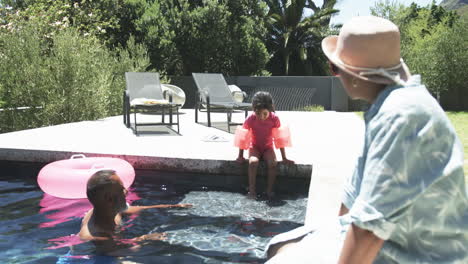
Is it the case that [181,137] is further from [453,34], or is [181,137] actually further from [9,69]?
[453,34]

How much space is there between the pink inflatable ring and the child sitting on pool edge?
0.77 meters

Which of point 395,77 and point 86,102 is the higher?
point 395,77

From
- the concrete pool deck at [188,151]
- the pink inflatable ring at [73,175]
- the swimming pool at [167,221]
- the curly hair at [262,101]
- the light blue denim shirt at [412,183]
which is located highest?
the light blue denim shirt at [412,183]

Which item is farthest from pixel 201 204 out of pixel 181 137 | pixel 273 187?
pixel 181 137

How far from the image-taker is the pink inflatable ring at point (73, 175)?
405 cm

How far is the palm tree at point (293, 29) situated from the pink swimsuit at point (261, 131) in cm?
2410

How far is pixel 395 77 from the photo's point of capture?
1.19 meters

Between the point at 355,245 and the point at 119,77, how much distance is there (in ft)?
35.4

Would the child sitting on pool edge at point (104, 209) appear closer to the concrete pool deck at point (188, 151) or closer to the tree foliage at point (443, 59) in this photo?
the concrete pool deck at point (188, 151)

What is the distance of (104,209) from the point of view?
309 cm

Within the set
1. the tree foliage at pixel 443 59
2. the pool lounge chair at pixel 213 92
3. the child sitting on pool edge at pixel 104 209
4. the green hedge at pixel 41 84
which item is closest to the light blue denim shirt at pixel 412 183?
the child sitting on pool edge at pixel 104 209

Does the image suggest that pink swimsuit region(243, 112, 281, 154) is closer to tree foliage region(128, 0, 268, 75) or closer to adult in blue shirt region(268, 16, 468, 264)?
adult in blue shirt region(268, 16, 468, 264)

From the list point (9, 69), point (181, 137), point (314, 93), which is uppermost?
point (9, 69)

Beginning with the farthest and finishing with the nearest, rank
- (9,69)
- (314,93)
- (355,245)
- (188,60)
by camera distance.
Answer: (188,60) → (314,93) → (9,69) → (355,245)
